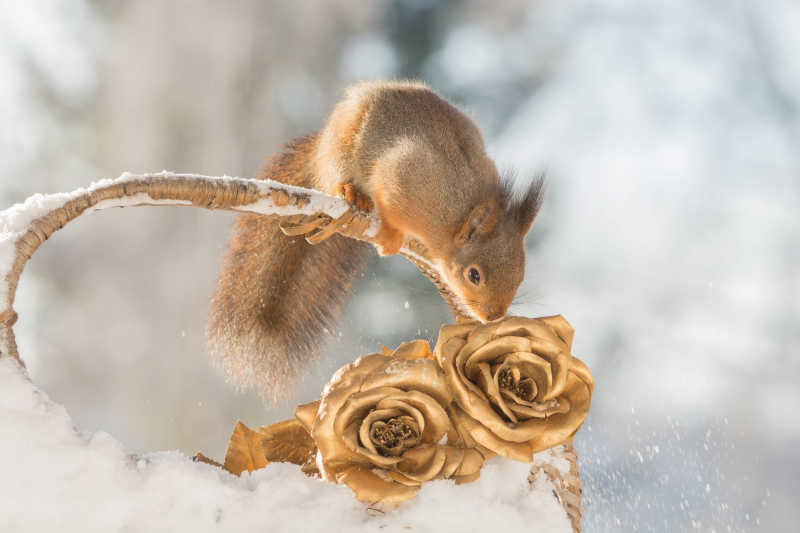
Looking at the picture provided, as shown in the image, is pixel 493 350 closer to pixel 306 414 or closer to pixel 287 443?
pixel 306 414

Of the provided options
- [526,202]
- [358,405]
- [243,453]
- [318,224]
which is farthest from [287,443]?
[526,202]

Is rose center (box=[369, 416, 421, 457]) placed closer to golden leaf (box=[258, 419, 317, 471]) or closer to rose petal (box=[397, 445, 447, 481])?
rose petal (box=[397, 445, 447, 481])

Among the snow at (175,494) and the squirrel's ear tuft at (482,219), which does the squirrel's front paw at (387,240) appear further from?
the snow at (175,494)

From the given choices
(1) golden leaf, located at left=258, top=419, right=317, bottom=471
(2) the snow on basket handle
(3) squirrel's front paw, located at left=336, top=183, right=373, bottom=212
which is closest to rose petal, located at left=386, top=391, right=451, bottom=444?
(1) golden leaf, located at left=258, top=419, right=317, bottom=471

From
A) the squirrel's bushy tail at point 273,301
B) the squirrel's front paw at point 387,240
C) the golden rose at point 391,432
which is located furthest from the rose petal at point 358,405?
the squirrel's front paw at point 387,240

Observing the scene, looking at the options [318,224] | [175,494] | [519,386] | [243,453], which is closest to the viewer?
[175,494]

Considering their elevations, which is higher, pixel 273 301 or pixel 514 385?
pixel 273 301

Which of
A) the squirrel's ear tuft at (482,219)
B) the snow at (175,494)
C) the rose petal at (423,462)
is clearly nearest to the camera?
the snow at (175,494)

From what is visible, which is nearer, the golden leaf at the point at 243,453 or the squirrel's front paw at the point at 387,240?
the golden leaf at the point at 243,453
